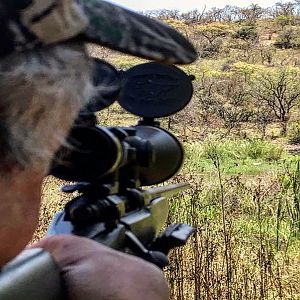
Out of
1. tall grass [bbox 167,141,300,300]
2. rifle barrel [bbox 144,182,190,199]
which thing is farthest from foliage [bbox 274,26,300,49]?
rifle barrel [bbox 144,182,190,199]

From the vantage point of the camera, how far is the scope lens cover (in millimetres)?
1543

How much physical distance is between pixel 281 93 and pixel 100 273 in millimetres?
11378

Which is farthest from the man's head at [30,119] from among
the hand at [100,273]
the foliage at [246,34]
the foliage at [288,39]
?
the foliage at [246,34]

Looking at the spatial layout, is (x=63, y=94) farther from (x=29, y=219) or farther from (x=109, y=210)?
(x=109, y=210)

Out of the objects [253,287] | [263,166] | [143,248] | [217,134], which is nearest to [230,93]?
[217,134]

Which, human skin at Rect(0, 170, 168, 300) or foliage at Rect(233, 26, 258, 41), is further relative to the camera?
foliage at Rect(233, 26, 258, 41)

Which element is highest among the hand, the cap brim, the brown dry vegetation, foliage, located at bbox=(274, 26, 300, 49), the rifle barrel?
the cap brim

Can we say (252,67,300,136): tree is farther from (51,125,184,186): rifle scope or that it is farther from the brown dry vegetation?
(51,125,184,186): rifle scope

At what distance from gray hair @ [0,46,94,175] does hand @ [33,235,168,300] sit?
16cm

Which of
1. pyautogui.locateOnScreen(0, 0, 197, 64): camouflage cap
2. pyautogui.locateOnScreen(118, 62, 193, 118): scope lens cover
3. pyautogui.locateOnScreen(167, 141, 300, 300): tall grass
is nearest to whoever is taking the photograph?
pyautogui.locateOnScreen(0, 0, 197, 64): camouflage cap

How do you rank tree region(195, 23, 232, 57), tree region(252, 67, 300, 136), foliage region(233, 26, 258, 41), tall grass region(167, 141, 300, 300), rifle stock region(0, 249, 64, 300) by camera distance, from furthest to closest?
foliage region(233, 26, 258, 41), tree region(195, 23, 232, 57), tree region(252, 67, 300, 136), tall grass region(167, 141, 300, 300), rifle stock region(0, 249, 64, 300)

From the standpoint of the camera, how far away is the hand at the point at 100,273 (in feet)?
3.15

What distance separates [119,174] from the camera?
53.7 inches

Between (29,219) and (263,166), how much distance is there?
7398 mm
